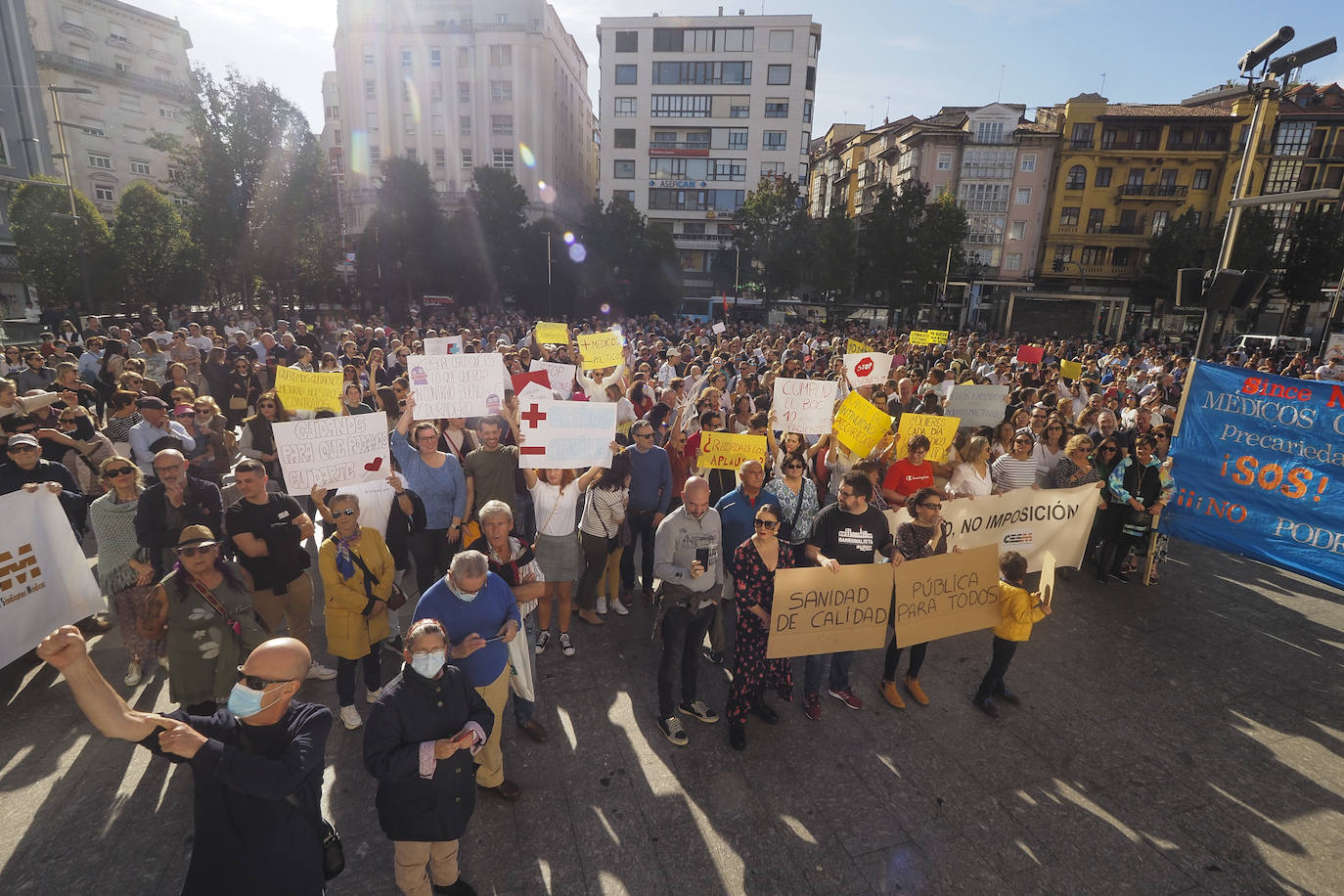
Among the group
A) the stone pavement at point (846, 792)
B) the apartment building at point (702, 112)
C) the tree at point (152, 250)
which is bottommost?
the stone pavement at point (846, 792)

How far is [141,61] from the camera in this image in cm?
6550

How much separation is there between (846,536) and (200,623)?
4396mm

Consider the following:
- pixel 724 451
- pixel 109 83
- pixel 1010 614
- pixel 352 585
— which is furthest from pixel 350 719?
pixel 109 83

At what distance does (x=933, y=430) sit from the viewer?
295 inches

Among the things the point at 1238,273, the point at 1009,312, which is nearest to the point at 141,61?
the point at 1009,312

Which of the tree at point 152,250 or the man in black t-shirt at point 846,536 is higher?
the tree at point 152,250

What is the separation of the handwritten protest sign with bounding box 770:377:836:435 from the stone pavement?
2705 mm

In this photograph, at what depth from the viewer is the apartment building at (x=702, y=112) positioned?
62.1 metres

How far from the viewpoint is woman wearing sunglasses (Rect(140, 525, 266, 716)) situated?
392cm

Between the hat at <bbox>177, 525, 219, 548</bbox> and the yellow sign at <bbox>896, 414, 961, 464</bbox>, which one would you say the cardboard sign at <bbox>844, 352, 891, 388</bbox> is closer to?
the yellow sign at <bbox>896, 414, 961, 464</bbox>

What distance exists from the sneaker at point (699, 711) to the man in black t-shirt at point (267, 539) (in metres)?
3.09

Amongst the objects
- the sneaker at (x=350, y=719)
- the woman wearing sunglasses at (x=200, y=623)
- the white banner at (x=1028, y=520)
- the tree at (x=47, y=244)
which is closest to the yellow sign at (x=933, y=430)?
the white banner at (x=1028, y=520)

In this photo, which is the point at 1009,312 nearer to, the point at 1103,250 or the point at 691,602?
the point at 1103,250

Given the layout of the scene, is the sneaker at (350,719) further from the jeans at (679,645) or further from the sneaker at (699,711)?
the sneaker at (699,711)
